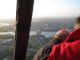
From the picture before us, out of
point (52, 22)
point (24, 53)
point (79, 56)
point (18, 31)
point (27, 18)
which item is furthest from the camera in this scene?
point (52, 22)

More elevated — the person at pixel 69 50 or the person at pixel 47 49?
the person at pixel 69 50

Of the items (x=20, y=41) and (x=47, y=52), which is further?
(x=20, y=41)

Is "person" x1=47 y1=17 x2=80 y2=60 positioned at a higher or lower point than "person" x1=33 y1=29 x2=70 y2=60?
higher

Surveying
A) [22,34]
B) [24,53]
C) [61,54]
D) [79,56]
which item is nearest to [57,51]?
[61,54]

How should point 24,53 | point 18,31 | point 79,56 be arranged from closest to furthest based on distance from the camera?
point 79,56, point 18,31, point 24,53

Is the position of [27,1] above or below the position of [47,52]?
above

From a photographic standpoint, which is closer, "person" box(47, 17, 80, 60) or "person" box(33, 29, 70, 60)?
"person" box(47, 17, 80, 60)

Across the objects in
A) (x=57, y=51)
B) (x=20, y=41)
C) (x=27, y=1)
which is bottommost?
(x=20, y=41)

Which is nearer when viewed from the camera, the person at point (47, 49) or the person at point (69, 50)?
the person at point (69, 50)

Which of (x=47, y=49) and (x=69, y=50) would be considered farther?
(x=47, y=49)

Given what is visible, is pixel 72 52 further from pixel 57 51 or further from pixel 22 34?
pixel 22 34
